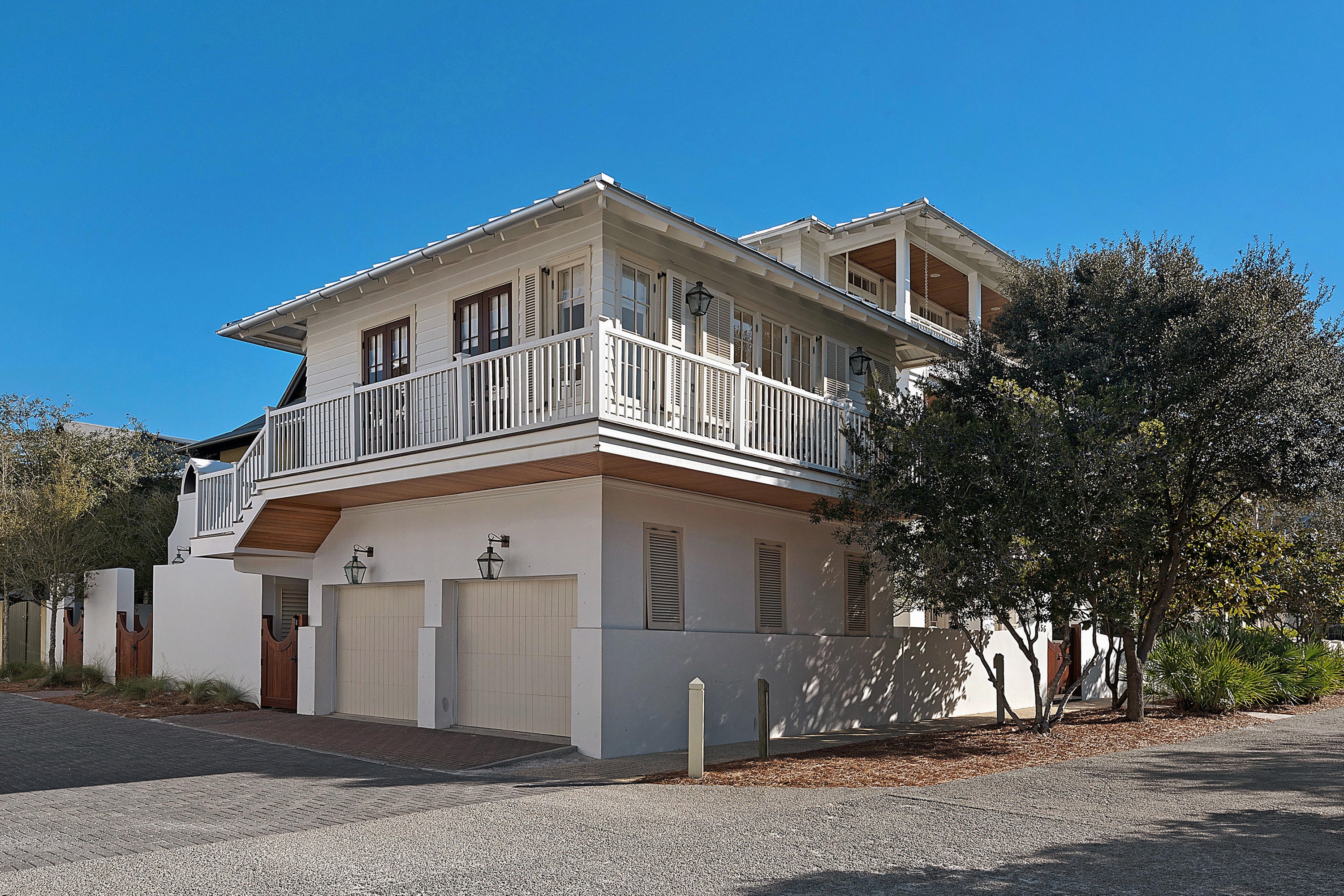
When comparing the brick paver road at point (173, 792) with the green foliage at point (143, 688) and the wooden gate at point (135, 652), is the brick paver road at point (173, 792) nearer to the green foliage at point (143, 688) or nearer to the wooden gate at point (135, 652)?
the green foliage at point (143, 688)

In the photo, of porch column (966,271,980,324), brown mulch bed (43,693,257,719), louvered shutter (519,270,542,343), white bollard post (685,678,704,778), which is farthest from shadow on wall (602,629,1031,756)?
brown mulch bed (43,693,257,719)

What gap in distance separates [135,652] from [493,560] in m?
10.5

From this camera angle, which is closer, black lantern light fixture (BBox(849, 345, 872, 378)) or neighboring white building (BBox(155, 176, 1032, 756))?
neighboring white building (BBox(155, 176, 1032, 756))

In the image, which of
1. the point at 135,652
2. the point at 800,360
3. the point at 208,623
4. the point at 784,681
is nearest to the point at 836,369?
the point at 800,360

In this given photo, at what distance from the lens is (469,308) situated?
48.4 ft

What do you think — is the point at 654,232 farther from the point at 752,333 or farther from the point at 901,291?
the point at 901,291

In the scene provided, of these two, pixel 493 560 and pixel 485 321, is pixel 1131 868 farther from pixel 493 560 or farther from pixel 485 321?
pixel 485 321

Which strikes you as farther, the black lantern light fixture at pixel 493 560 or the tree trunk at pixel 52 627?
the tree trunk at pixel 52 627

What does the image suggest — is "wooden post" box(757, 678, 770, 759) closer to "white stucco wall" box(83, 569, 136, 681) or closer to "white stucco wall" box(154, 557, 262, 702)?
"white stucco wall" box(154, 557, 262, 702)

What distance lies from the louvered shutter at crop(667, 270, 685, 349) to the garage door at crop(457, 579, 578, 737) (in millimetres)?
3431

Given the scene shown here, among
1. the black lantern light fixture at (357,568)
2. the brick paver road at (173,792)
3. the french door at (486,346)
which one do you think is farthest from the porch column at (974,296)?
the brick paver road at (173,792)

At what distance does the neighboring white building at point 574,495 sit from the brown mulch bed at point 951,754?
69.0 inches

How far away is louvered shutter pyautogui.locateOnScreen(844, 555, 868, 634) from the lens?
1669cm

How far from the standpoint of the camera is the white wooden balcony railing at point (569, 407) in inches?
454
